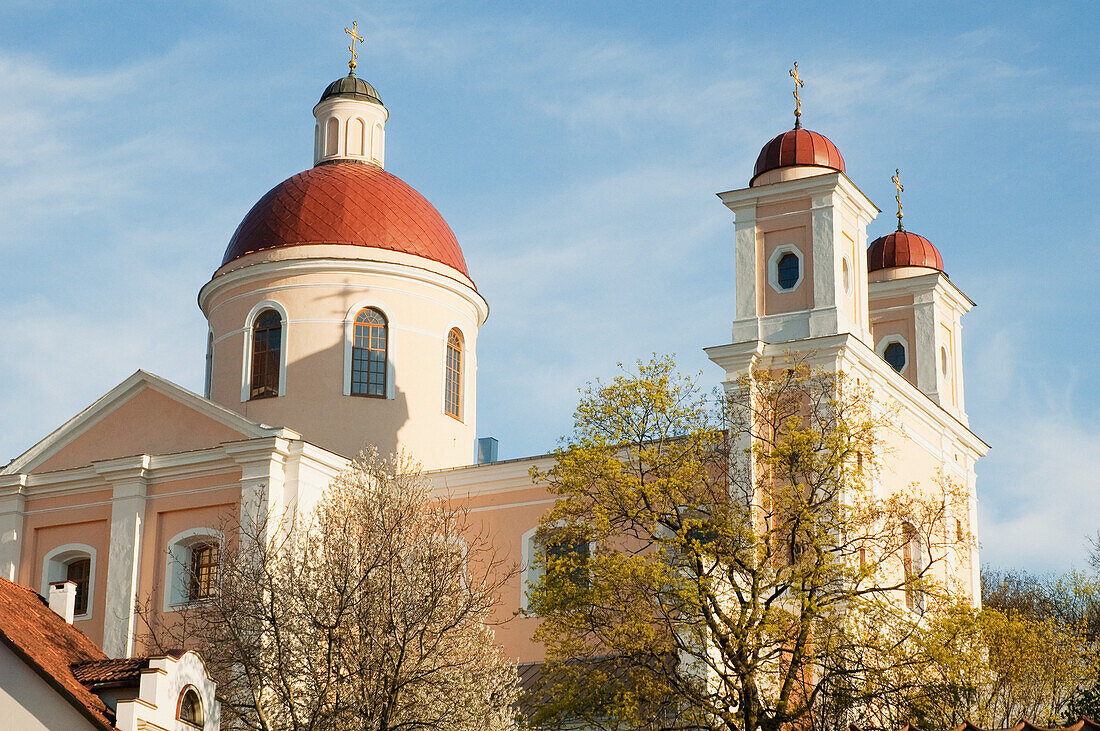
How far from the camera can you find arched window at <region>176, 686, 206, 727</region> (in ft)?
64.1

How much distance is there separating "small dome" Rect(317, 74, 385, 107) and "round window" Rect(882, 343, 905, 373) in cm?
1326

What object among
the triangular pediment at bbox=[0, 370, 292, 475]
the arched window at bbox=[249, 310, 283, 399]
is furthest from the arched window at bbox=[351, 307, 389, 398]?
the triangular pediment at bbox=[0, 370, 292, 475]

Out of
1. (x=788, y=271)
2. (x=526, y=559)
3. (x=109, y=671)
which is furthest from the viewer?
(x=526, y=559)

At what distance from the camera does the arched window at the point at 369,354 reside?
3378cm

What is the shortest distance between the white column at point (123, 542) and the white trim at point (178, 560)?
59cm

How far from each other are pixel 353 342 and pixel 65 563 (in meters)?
7.37

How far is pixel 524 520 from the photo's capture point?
3081 cm

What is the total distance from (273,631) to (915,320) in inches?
751

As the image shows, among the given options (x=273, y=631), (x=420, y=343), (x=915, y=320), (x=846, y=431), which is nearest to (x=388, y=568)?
(x=273, y=631)

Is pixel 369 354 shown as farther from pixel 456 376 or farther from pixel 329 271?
pixel 456 376

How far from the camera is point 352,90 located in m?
37.8

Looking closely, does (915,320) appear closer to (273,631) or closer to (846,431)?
(846,431)

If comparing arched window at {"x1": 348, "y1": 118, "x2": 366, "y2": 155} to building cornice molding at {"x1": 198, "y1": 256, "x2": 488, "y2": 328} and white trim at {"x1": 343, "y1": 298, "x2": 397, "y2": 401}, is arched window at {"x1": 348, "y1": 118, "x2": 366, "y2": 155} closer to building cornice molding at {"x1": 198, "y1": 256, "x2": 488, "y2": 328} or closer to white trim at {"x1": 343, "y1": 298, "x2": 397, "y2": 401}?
building cornice molding at {"x1": 198, "y1": 256, "x2": 488, "y2": 328}

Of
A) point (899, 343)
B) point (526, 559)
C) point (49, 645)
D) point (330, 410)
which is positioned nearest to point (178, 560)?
point (330, 410)
